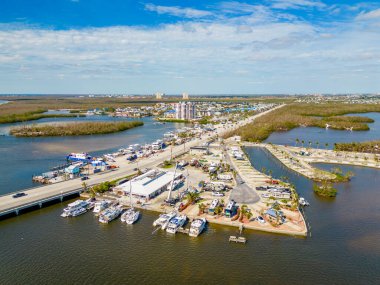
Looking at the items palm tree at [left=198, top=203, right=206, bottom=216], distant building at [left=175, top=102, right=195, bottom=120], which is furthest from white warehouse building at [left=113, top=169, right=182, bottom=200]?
distant building at [left=175, top=102, right=195, bottom=120]

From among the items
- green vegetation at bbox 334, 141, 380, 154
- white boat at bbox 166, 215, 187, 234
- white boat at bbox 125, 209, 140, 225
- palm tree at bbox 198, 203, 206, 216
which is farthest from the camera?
green vegetation at bbox 334, 141, 380, 154

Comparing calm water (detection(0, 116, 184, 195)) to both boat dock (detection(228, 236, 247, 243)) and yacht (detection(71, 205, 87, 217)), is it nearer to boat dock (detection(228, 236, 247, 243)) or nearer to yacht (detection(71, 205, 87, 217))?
yacht (detection(71, 205, 87, 217))

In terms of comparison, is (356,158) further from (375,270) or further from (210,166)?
(375,270)

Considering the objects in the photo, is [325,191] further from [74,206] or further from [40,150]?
[40,150]

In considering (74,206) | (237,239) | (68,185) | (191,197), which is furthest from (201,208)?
(68,185)

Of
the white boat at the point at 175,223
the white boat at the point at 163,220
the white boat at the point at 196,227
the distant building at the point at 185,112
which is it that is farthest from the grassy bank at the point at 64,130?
the white boat at the point at 196,227

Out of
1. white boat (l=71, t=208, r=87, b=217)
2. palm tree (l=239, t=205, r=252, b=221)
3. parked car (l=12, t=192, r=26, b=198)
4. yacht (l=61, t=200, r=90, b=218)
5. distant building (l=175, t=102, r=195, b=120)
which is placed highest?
distant building (l=175, t=102, r=195, b=120)

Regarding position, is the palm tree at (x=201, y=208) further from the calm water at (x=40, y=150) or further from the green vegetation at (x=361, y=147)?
the green vegetation at (x=361, y=147)

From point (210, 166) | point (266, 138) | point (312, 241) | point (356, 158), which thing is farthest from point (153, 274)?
point (266, 138)
